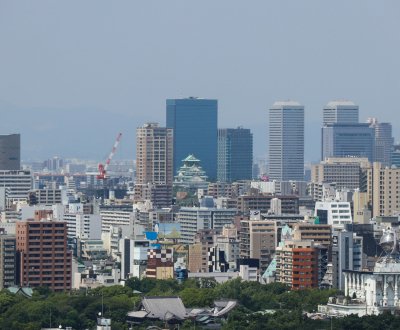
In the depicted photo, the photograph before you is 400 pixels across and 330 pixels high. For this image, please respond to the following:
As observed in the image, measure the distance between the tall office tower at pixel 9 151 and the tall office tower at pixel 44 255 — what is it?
6316 cm

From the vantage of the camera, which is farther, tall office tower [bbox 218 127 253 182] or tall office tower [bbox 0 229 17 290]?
tall office tower [bbox 218 127 253 182]

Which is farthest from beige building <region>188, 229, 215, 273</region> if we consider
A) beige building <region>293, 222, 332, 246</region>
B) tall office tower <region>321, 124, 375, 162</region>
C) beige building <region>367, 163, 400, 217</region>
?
tall office tower <region>321, 124, 375, 162</region>

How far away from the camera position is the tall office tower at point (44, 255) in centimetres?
7331

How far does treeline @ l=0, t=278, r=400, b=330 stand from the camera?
56406mm

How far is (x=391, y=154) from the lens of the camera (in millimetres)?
158875

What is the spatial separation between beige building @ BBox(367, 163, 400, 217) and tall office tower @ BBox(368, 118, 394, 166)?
43817mm

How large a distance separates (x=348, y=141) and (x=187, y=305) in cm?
10571

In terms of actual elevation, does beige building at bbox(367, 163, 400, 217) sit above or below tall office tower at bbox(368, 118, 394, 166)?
below

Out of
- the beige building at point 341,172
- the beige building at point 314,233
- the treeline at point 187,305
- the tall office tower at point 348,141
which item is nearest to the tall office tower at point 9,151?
the beige building at point 341,172

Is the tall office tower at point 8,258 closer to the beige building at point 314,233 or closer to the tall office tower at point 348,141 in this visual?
the beige building at point 314,233

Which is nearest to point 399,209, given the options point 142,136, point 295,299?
point 142,136

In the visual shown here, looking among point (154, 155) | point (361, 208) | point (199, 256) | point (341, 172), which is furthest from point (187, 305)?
point (154, 155)

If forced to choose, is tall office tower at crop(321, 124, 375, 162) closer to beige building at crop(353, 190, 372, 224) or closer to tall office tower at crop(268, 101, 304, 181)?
tall office tower at crop(268, 101, 304, 181)

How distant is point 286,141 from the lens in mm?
179500
